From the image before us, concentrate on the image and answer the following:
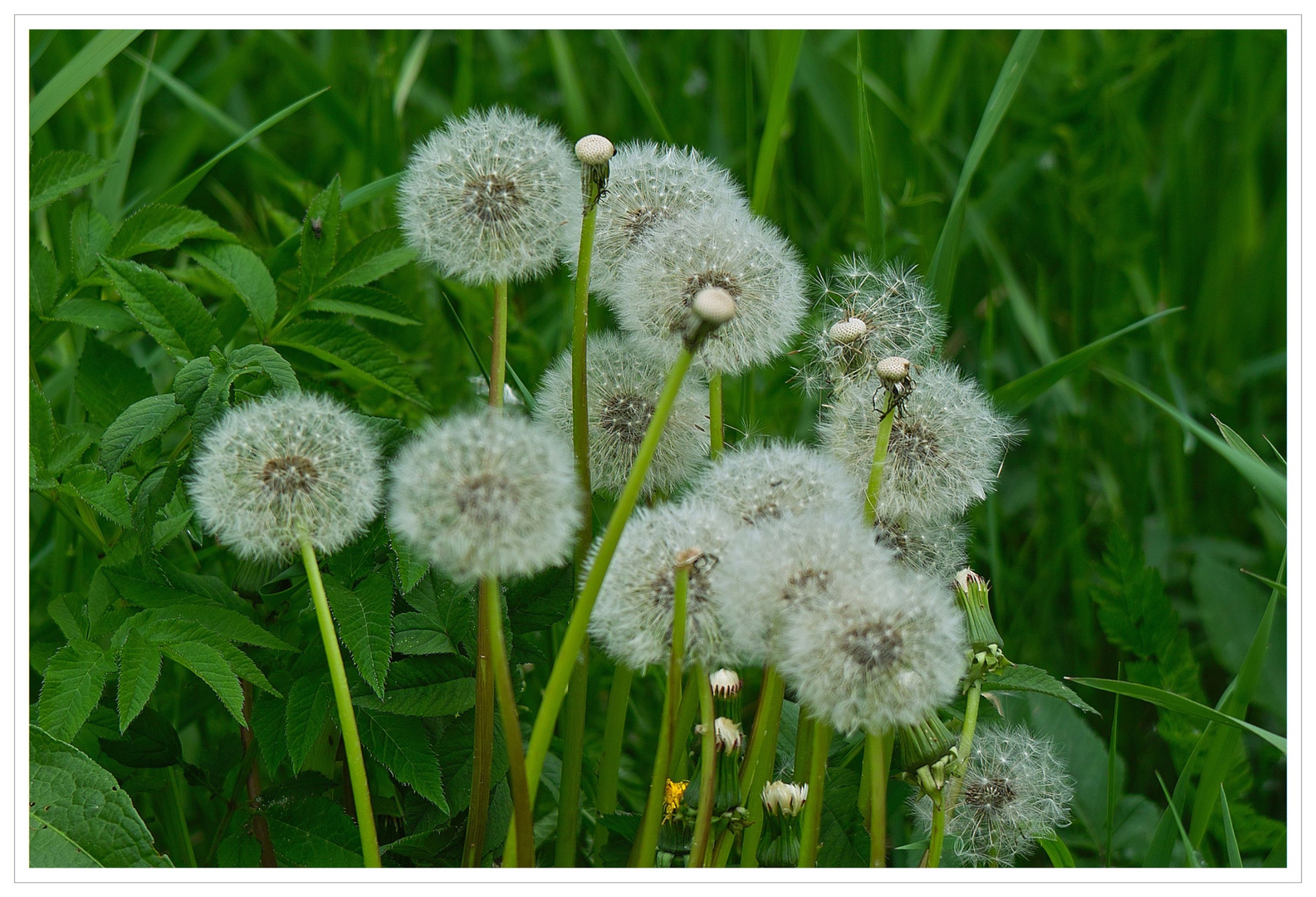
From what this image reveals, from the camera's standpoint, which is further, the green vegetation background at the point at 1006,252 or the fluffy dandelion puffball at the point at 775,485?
the green vegetation background at the point at 1006,252

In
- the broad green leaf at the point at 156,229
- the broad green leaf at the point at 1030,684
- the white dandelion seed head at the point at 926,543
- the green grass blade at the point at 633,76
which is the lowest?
the broad green leaf at the point at 1030,684

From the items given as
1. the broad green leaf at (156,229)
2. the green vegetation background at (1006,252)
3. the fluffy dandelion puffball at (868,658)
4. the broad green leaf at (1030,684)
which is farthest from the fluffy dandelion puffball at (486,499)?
the broad green leaf at (156,229)

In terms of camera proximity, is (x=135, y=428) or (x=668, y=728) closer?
(x=668, y=728)

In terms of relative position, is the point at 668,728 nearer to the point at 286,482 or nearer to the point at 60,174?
the point at 286,482

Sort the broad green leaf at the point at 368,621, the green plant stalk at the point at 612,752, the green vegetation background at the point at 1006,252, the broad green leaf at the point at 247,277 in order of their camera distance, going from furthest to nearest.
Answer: the green vegetation background at the point at 1006,252 → the broad green leaf at the point at 247,277 → the green plant stalk at the point at 612,752 → the broad green leaf at the point at 368,621

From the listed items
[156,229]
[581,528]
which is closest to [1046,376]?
[581,528]

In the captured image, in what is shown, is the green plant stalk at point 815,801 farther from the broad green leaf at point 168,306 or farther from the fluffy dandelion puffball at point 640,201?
the broad green leaf at point 168,306
